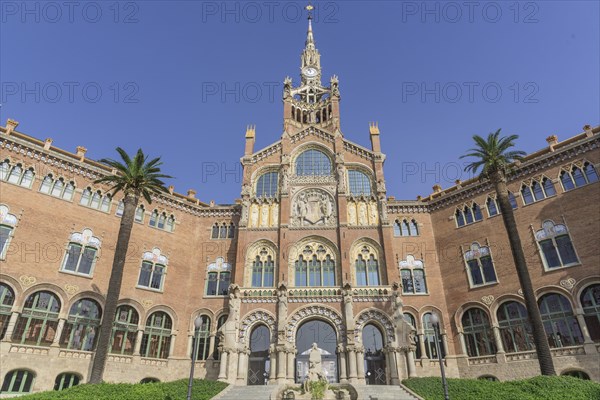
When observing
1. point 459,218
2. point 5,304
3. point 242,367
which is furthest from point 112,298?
point 459,218

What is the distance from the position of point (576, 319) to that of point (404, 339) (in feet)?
39.1

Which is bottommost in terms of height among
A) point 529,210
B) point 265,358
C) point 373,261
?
point 265,358

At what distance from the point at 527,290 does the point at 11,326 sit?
3394cm

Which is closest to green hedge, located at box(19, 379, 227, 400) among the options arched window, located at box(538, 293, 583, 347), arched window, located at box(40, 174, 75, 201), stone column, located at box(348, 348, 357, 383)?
stone column, located at box(348, 348, 357, 383)

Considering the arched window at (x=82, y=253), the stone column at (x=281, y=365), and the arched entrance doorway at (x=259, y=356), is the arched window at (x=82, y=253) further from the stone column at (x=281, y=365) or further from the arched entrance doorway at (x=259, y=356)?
the stone column at (x=281, y=365)

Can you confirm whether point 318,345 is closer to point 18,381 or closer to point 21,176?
point 18,381

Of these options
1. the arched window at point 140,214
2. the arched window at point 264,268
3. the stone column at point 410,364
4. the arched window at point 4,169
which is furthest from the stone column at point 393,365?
the arched window at point 4,169

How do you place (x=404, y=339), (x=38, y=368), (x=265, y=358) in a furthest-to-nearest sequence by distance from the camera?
(x=265, y=358) < (x=404, y=339) < (x=38, y=368)

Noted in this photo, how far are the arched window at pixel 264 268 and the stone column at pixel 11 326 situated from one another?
17255 millimetres

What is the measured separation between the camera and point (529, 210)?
107 feet

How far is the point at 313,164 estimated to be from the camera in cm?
4125

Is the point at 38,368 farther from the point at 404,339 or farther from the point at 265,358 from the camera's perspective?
the point at 404,339

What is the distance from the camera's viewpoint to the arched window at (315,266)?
3475cm

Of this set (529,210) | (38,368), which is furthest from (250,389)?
(529,210)
